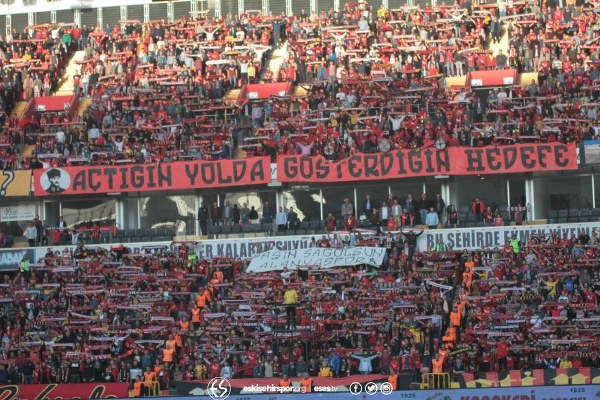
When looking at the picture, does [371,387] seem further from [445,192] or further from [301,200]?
[301,200]

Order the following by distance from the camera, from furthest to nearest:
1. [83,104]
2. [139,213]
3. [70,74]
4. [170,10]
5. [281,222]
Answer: [170,10] < [70,74] < [83,104] < [139,213] < [281,222]

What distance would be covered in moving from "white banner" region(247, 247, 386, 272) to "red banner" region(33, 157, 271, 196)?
13.5ft

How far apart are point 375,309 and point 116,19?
26.0 metres

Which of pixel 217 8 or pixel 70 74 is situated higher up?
pixel 217 8

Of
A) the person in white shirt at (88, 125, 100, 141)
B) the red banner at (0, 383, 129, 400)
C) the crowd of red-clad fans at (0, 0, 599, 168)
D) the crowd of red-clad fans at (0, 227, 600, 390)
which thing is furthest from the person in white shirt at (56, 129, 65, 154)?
the red banner at (0, 383, 129, 400)

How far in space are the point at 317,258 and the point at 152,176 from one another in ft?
25.9

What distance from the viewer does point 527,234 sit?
43.6 m

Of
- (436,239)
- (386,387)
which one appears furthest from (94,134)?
(386,387)

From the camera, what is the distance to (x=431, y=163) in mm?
46219

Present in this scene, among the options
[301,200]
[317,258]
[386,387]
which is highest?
[301,200]

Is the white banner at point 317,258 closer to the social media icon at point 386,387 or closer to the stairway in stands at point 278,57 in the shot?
the social media icon at point 386,387

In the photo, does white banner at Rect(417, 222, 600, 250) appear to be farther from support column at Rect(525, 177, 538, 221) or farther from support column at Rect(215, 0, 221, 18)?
support column at Rect(215, 0, 221, 18)

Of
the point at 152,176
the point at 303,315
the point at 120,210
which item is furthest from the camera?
the point at 120,210

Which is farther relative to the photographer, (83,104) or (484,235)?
(83,104)
